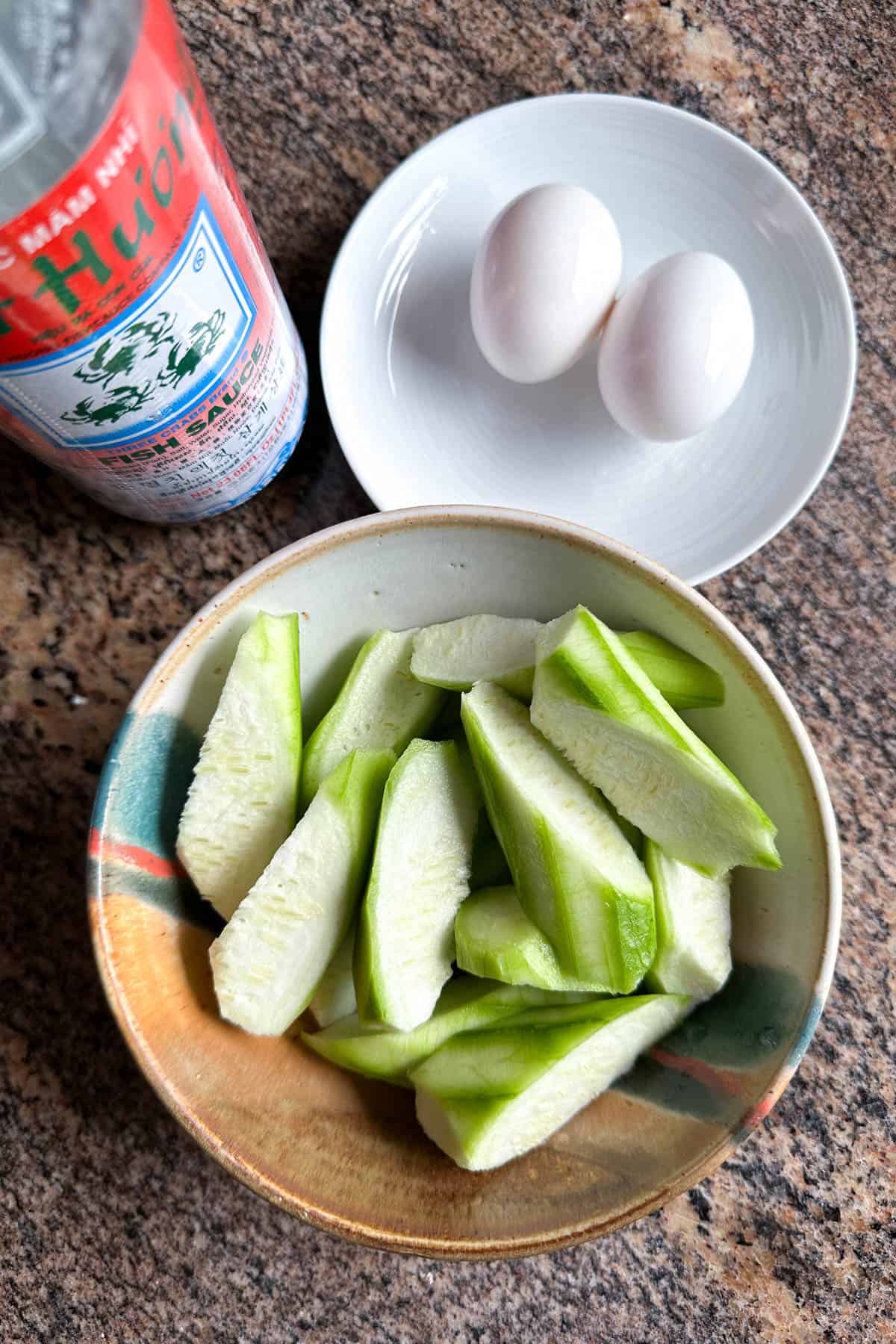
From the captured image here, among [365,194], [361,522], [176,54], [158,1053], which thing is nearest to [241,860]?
[158,1053]

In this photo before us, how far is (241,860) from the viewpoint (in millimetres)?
631

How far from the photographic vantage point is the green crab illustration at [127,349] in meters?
0.49

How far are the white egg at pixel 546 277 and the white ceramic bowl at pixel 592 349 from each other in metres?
0.06

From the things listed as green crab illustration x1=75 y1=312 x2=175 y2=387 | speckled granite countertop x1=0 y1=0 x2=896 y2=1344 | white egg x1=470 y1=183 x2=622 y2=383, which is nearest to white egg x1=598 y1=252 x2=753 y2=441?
white egg x1=470 y1=183 x2=622 y2=383

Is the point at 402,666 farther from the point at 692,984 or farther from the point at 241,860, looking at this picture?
the point at 692,984

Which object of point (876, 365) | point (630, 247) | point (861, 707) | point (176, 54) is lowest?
point (861, 707)

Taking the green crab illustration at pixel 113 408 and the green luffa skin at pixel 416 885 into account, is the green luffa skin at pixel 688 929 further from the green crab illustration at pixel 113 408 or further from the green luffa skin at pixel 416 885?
the green crab illustration at pixel 113 408

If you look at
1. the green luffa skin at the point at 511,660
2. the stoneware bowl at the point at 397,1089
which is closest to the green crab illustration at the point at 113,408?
the stoneware bowl at the point at 397,1089

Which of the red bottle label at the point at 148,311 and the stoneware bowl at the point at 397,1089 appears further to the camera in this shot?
the stoneware bowl at the point at 397,1089

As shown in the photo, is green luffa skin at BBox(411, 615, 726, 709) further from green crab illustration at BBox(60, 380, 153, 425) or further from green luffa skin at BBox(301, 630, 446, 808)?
green crab illustration at BBox(60, 380, 153, 425)

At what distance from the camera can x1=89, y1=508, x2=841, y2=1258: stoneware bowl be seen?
0.59m

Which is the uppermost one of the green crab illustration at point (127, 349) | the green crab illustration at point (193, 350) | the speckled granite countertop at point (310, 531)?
the green crab illustration at point (127, 349)

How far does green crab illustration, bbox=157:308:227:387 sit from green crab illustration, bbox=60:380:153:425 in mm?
13

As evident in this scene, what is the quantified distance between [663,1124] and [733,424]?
512 mm
